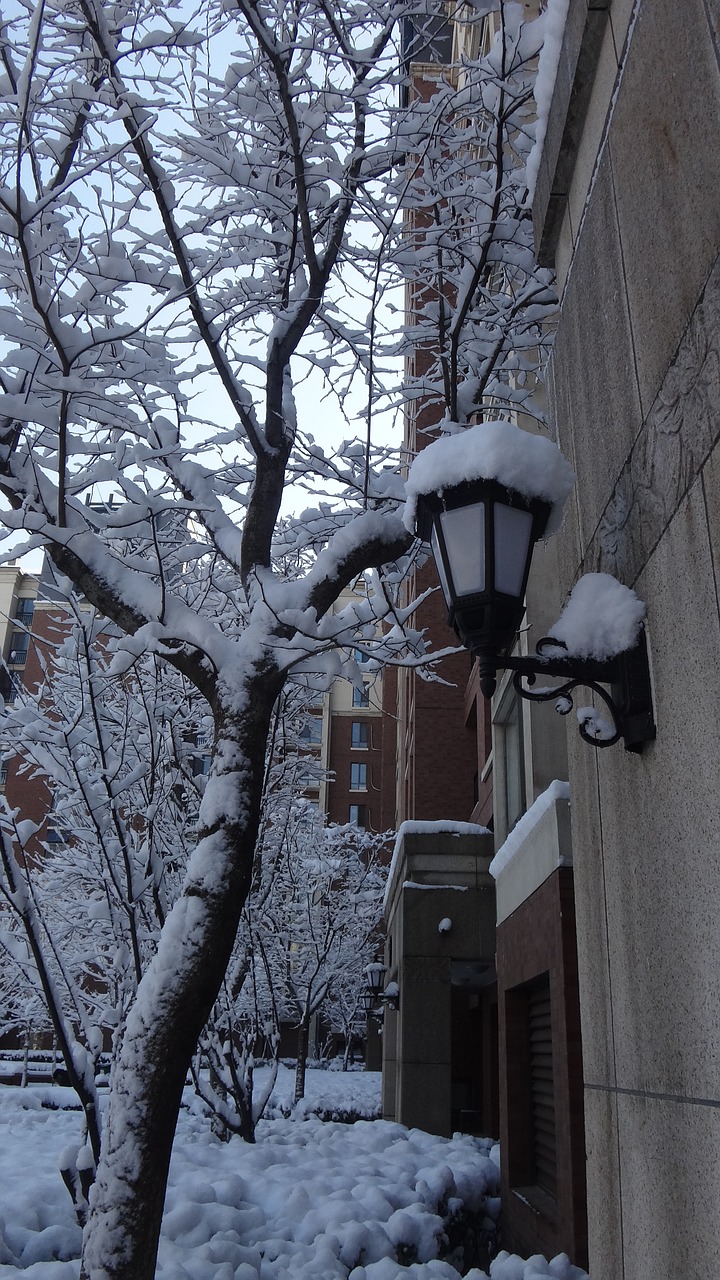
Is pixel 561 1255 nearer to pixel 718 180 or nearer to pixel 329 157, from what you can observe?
pixel 718 180

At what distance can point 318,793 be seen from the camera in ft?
152

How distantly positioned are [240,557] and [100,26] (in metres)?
2.73

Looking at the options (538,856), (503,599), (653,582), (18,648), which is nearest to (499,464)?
(503,599)

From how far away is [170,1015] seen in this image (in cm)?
387

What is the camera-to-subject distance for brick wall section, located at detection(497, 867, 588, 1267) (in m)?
5.86

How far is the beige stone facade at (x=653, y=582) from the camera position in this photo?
209 cm

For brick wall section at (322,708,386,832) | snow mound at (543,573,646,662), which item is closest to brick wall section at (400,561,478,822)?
snow mound at (543,573,646,662)

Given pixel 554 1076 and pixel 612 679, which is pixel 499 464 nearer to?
pixel 612 679

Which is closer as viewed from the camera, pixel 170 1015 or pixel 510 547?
pixel 510 547

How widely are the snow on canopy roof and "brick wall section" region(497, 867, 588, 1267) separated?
4.44 metres

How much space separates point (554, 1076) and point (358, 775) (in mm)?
41072

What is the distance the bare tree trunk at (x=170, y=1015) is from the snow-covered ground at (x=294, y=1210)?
1.59 meters

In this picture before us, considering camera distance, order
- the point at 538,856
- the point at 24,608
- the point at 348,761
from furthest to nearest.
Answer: the point at 348,761 < the point at 24,608 < the point at 538,856

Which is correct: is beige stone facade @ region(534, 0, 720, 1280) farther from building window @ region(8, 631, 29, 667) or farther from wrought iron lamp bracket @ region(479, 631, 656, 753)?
building window @ region(8, 631, 29, 667)
